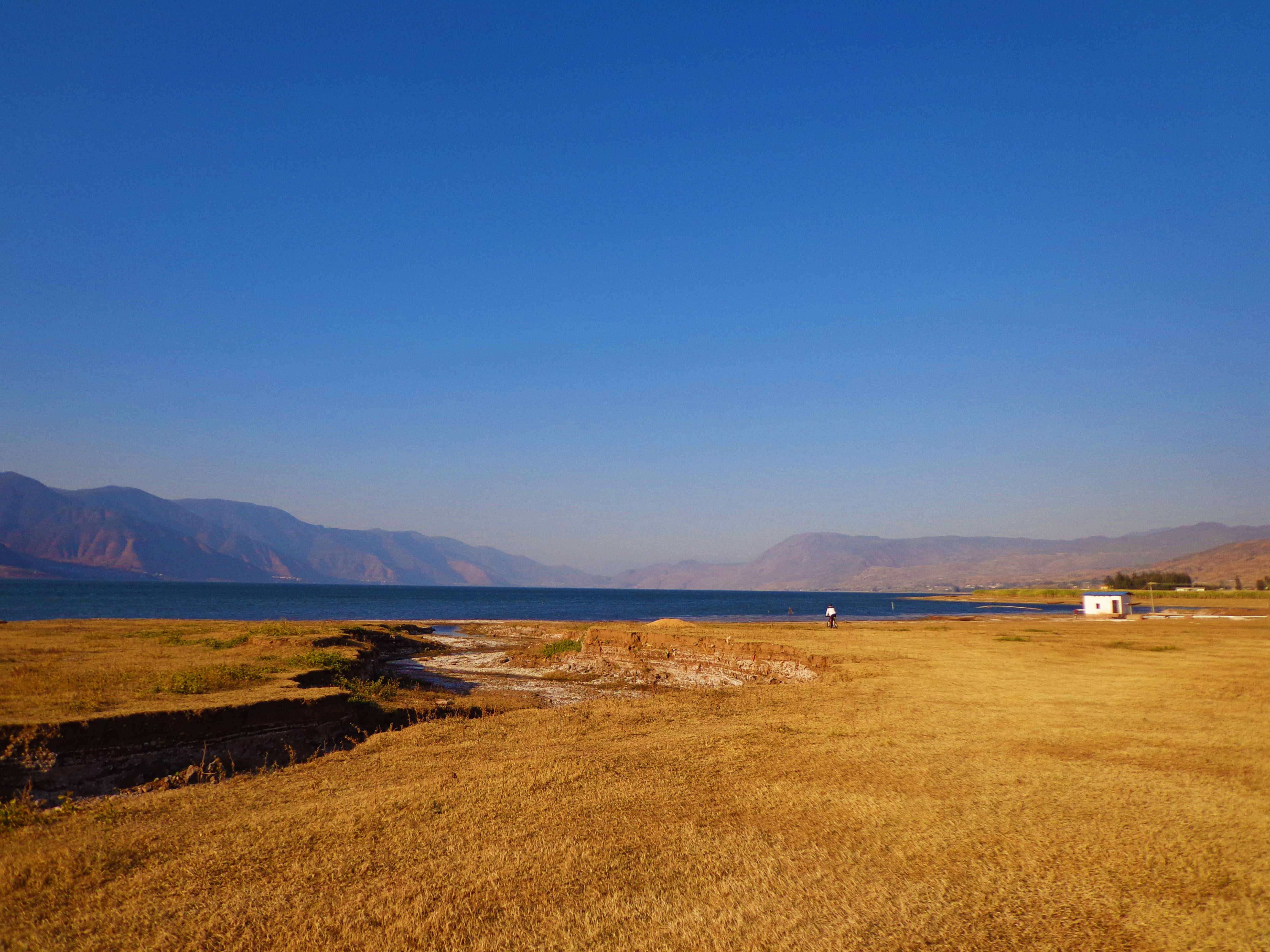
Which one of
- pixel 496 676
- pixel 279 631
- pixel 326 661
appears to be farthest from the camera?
pixel 279 631

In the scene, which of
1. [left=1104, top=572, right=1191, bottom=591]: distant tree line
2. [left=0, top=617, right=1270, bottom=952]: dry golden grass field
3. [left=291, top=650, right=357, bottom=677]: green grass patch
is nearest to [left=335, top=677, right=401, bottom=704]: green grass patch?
[left=291, top=650, right=357, bottom=677]: green grass patch

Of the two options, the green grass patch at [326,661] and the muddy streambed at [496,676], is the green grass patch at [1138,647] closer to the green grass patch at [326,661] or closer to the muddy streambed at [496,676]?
the muddy streambed at [496,676]

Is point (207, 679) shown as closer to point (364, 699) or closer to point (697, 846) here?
point (364, 699)

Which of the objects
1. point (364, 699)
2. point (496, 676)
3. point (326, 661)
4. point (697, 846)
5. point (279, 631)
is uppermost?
point (697, 846)

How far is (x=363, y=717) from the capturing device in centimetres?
1554

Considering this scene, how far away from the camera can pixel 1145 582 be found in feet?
441

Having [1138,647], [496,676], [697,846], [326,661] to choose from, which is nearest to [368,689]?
[326,661]

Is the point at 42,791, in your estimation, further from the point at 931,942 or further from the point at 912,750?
the point at 912,750

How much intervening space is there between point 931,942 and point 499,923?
3.48m

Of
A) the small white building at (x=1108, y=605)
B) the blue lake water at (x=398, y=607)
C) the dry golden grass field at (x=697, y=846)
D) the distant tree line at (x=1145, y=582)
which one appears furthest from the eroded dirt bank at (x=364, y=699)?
the distant tree line at (x=1145, y=582)

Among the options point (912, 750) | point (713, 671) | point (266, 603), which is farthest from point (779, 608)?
point (912, 750)

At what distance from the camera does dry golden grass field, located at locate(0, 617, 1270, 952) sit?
5449 mm

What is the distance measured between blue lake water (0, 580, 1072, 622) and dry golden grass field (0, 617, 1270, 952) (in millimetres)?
57891

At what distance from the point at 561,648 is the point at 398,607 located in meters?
82.7
